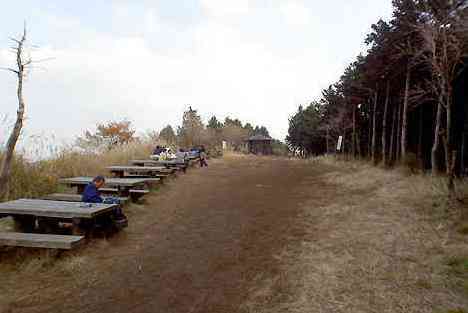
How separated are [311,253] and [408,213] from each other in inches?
111

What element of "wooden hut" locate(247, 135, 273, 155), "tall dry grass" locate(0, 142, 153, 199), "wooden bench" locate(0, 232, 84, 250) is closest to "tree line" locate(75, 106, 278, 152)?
"tall dry grass" locate(0, 142, 153, 199)

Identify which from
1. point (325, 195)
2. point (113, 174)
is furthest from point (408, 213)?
point (113, 174)

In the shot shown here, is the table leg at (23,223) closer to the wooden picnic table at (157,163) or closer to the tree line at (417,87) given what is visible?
the wooden picnic table at (157,163)

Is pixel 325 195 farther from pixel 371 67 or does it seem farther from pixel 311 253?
pixel 371 67

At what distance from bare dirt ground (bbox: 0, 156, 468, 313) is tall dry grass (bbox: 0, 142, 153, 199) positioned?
5.81ft

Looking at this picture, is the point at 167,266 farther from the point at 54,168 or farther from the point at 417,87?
the point at 417,87

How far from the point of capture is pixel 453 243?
4379 mm

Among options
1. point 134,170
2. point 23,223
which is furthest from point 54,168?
point 23,223

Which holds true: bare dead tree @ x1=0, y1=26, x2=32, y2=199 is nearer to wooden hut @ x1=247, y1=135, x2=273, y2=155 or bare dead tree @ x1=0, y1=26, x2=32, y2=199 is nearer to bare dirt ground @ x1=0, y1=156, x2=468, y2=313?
bare dirt ground @ x1=0, y1=156, x2=468, y2=313

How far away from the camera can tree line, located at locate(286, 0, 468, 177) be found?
716 cm

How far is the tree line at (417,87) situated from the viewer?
7.16 meters

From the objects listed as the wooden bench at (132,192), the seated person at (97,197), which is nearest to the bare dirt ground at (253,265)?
the seated person at (97,197)

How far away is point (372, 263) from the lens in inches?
150

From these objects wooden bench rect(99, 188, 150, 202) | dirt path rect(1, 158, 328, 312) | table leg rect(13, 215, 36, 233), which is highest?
wooden bench rect(99, 188, 150, 202)
